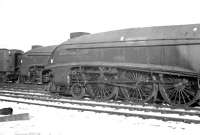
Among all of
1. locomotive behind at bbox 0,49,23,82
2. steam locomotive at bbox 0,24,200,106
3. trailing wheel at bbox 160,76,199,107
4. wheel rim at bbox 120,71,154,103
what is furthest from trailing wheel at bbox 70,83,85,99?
locomotive behind at bbox 0,49,23,82

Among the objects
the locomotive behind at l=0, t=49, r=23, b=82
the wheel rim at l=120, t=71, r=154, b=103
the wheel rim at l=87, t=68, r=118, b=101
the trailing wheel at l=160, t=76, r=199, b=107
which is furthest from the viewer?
the locomotive behind at l=0, t=49, r=23, b=82

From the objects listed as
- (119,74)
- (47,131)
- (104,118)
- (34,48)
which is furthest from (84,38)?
→ (34,48)

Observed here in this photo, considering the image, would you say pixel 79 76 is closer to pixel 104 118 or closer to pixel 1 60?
pixel 104 118

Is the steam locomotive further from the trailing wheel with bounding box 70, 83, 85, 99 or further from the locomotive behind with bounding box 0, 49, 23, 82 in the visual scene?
the locomotive behind with bounding box 0, 49, 23, 82

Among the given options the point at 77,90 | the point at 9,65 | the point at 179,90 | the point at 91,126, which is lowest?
the point at 91,126

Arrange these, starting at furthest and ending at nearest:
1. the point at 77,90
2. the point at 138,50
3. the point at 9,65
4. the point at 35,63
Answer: the point at 9,65
the point at 35,63
the point at 77,90
the point at 138,50

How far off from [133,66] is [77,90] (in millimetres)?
3071

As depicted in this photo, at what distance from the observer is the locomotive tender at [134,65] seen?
8625 mm

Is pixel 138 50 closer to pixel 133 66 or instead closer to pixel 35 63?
pixel 133 66

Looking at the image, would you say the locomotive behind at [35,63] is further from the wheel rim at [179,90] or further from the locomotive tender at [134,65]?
the wheel rim at [179,90]

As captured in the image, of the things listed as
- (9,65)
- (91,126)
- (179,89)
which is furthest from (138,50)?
(9,65)

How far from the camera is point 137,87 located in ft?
31.3

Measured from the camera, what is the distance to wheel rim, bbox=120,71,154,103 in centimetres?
944

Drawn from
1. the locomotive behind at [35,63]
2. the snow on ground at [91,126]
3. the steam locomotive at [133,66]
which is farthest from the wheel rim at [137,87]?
the locomotive behind at [35,63]
